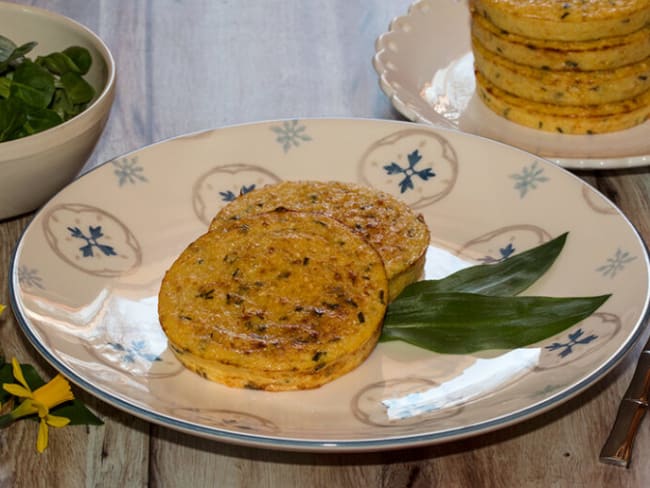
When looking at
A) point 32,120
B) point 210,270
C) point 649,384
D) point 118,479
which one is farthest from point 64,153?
point 649,384

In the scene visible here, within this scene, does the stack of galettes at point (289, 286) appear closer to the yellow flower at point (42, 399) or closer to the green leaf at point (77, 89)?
the yellow flower at point (42, 399)

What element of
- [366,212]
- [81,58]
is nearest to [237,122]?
[81,58]

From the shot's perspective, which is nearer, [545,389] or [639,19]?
[545,389]

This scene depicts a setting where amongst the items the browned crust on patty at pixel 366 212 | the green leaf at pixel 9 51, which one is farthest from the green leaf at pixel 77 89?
the browned crust on patty at pixel 366 212

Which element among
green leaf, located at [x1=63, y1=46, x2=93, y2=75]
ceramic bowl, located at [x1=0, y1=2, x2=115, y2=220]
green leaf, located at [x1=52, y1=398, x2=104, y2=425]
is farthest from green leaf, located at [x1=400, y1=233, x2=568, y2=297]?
green leaf, located at [x1=63, y1=46, x2=93, y2=75]

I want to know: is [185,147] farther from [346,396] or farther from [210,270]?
[346,396]

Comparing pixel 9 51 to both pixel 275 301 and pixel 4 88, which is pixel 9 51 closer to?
pixel 4 88
